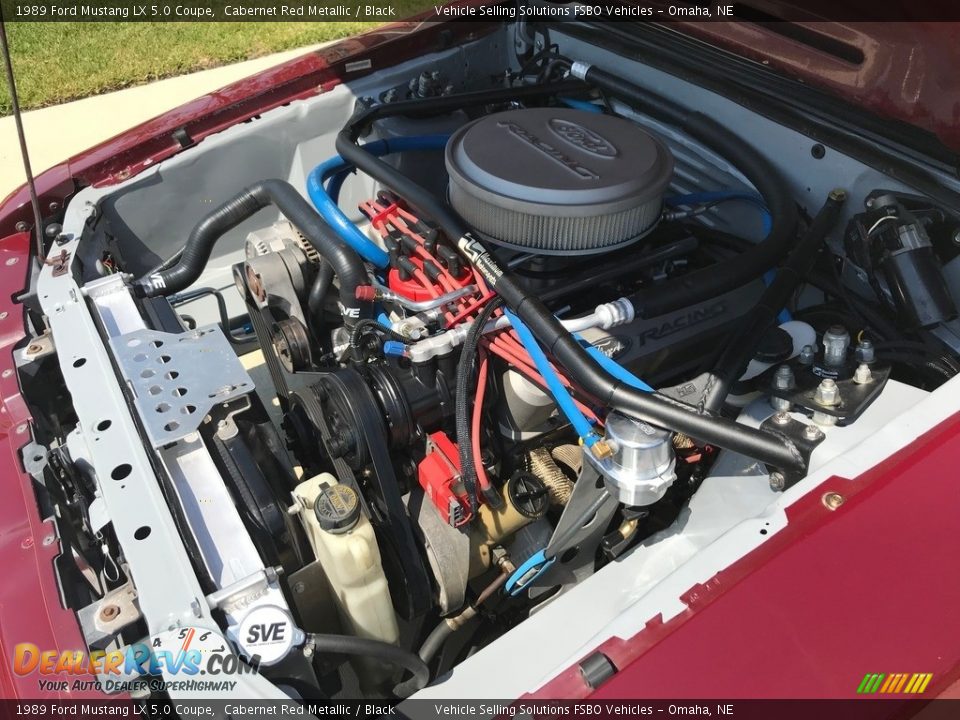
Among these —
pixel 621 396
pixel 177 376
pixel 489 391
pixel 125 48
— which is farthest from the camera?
pixel 125 48

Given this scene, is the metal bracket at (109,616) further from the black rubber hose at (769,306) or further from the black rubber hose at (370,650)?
the black rubber hose at (769,306)

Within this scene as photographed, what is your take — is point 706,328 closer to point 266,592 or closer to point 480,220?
point 480,220

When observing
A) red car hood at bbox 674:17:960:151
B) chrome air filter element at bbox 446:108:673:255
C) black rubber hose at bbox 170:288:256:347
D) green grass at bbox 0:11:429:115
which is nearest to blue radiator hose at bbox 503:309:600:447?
chrome air filter element at bbox 446:108:673:255

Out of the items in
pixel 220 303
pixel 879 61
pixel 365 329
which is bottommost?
pixel 220 303

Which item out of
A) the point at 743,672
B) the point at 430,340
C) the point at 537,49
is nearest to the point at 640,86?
the point at 537,49

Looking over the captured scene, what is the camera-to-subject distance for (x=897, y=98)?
1.53 m

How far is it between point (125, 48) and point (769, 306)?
655cm

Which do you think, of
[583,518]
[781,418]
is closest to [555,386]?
[583,518]

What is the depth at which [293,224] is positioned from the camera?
1830 millimetres

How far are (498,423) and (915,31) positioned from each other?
44.0 inches

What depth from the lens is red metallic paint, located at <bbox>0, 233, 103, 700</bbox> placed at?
1144 mm

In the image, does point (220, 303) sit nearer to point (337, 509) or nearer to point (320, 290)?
point (320, 290)

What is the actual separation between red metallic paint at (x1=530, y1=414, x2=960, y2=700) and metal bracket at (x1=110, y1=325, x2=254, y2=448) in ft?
2.56

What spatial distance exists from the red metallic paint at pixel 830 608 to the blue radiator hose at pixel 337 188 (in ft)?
3.67
